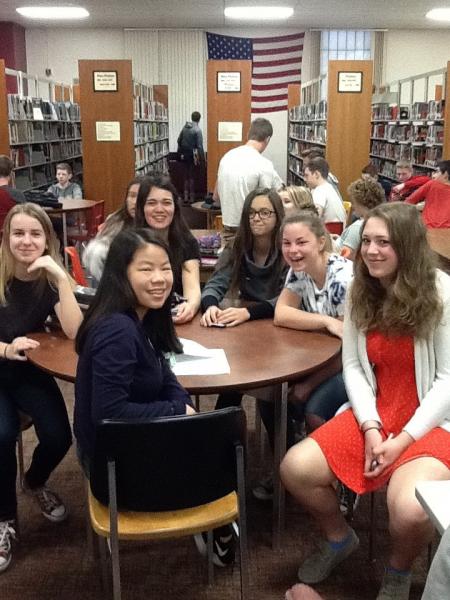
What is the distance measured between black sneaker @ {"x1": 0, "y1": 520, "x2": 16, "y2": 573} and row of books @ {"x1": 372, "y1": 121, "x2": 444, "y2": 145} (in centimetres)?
708

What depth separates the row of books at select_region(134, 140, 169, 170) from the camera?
30.7 feet

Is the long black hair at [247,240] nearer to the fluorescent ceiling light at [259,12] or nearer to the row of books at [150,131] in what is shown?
the row of books at [150,131]

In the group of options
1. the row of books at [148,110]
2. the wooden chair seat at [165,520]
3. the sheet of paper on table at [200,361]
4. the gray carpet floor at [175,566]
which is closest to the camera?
the wooden chair seat at [165,520]

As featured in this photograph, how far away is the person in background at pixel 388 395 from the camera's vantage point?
199cm

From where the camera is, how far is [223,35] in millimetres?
12883

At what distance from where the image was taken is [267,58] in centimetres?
1313

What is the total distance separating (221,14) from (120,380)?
11.0 metres

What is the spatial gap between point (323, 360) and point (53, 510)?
1.24m

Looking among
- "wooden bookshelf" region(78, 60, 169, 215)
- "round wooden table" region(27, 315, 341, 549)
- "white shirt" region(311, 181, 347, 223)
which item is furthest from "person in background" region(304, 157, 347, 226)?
"round wooden table" region(27, 315, 341, 549)

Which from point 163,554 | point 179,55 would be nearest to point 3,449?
point 163,554

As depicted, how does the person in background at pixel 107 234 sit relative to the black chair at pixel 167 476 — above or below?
above

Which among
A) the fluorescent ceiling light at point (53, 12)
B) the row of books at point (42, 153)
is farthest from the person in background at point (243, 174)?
the fluorescent ceiling light at point (53, 12)

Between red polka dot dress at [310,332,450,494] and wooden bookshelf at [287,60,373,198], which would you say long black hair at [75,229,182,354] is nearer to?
red polka dot dress at [310,332,450,494]

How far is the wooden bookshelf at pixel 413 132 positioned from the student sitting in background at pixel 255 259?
17.3ft
